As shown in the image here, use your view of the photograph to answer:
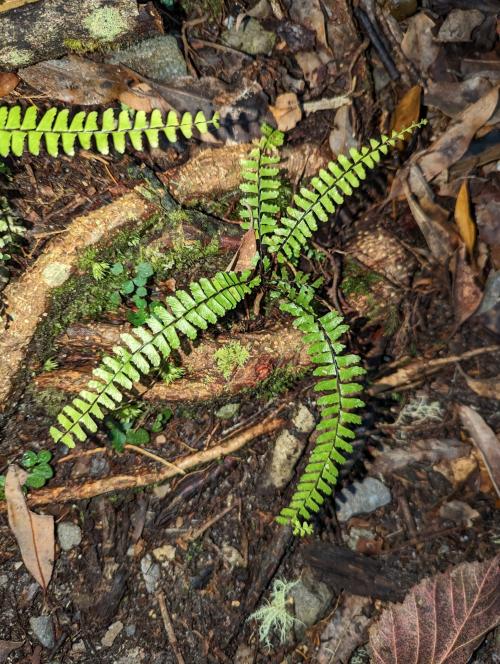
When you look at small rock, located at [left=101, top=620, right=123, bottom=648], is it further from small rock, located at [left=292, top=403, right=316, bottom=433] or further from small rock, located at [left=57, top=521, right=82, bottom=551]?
small rock, located at [left=292, top=403, right=316, bottom=433]

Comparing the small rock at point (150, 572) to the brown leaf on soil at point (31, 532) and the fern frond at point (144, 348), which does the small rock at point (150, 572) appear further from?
the fern frond at point (144, 348)

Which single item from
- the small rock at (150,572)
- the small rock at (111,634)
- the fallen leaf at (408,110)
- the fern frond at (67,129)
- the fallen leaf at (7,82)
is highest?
the fallen leaf at (7,82)

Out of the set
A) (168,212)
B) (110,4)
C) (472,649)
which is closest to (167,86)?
(110,4)

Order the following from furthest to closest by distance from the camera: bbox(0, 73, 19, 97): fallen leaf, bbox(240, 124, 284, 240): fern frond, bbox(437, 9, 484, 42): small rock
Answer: bbox(437, 9, 484, 42): small rock → bbox(0, 73, 19, 97): fallen leaf → bbox(240, 124, 284, 240): fern frond

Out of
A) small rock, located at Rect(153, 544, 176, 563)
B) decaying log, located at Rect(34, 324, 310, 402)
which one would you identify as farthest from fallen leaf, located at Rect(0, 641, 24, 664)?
decaying log, located at Rect(34, 324, 310, 402)

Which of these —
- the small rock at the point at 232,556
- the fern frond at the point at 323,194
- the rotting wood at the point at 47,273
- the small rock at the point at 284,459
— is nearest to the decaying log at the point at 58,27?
the rotting wood at the point at 47,273
